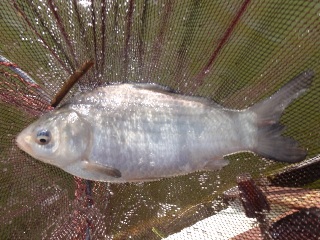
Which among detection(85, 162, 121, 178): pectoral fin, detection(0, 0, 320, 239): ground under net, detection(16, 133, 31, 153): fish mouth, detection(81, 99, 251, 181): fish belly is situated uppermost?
detection(0, 0, 320, 239): ground under net

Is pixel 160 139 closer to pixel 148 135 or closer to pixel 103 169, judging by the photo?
pixel 148 135

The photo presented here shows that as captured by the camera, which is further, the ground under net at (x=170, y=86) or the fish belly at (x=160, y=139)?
the ground under net at (x=170, y=86)

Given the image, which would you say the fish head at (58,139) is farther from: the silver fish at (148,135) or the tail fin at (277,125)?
the tail fin at (277,125)

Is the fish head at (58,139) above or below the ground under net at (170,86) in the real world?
below

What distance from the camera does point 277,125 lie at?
2.19 m

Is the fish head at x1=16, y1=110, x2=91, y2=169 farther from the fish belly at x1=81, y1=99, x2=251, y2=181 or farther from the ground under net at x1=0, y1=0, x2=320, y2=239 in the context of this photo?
the ground under net at x1=0, y1=0, x2=320, y2=239

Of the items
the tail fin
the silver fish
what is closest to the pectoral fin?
the silver fish

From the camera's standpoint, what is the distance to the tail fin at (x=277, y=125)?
6.98 ft

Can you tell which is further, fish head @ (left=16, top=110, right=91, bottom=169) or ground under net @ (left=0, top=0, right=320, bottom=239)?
ground under net @ (left=0, top=0, right=320, bottom=239)

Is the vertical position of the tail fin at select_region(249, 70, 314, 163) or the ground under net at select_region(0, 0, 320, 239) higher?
the ground under net at select_region(0, 0, 320, 239)

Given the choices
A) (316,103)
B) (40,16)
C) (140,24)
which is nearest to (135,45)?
(140,24)

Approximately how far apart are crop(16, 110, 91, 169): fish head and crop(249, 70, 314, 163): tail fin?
0.94 metres

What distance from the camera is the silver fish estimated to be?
211 cm

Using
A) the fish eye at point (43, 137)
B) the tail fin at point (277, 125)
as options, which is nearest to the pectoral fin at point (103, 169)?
the fish eye at point (43, 137)
